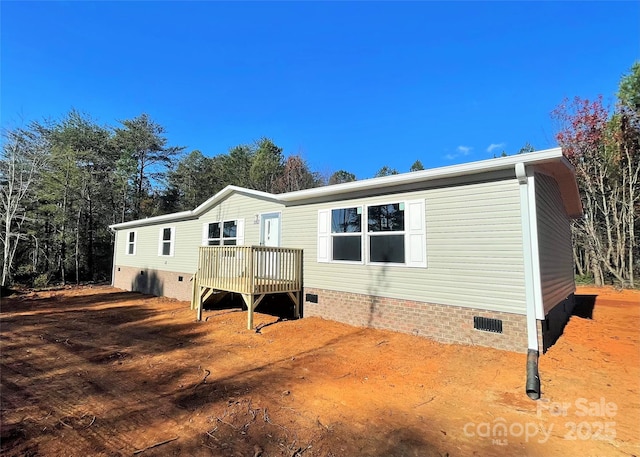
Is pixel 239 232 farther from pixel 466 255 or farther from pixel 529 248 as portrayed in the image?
pixel 529 248

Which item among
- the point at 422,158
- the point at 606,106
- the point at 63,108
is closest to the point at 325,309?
the point at 606,106

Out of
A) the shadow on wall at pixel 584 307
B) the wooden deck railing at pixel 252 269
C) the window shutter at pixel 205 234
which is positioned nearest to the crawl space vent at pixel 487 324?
the wooden deck railing at pixel 252 269

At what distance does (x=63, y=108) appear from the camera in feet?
73.1

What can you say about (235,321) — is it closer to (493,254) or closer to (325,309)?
(325,309)

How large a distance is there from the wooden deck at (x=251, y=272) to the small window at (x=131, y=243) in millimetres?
9446

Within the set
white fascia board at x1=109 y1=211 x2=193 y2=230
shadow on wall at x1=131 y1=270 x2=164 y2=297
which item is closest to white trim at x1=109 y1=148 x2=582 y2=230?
white fascia board at x1=109 y1=211 x2=193 y2=230

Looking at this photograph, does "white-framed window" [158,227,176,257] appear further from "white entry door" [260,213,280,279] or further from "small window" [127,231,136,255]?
"white entry door" [260,213,280,279]

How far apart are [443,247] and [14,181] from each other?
827 inches

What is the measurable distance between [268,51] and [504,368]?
43.4ft

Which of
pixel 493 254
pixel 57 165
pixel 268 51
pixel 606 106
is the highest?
pixel 268 51

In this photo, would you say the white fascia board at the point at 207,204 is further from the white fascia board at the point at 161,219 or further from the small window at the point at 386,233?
the small window at the point at 386,233

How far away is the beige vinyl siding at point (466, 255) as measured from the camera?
5129 mm

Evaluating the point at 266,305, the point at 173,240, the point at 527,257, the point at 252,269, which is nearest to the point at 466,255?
the point at 527,257

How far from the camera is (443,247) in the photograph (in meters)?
5.89
